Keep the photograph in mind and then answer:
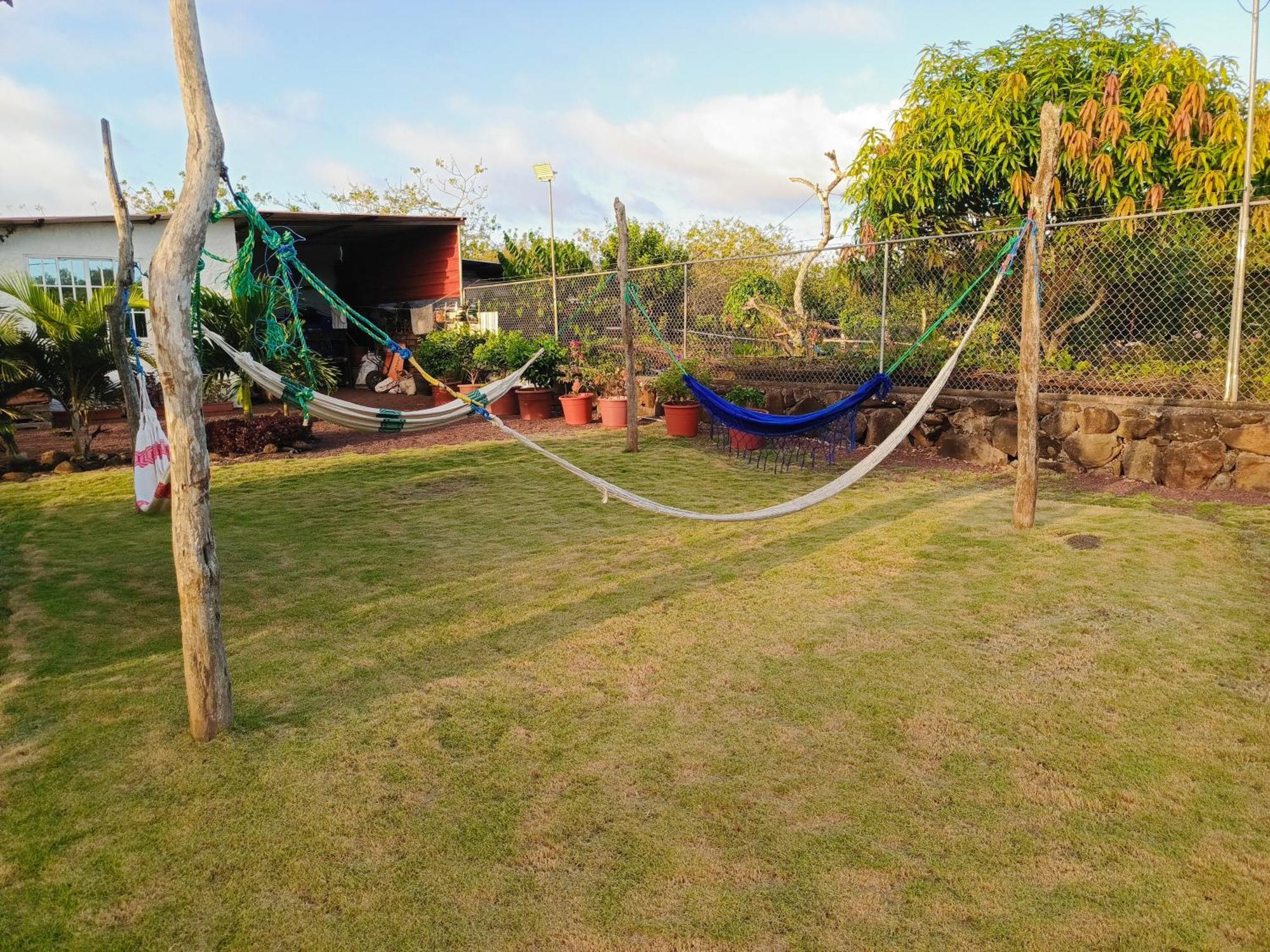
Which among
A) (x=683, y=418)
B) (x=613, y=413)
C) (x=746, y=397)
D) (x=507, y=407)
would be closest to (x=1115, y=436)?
(x=746, y=397)

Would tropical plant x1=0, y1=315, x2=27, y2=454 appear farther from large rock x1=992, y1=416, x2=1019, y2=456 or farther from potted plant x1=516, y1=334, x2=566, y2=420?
large rock x1=992, y1=416, x2=1019, y2=456

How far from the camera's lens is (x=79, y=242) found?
1077 centimetres

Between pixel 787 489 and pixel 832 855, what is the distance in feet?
13.1

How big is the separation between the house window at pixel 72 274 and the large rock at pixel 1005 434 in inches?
376

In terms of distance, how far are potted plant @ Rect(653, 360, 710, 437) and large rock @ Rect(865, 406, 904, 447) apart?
1.58m

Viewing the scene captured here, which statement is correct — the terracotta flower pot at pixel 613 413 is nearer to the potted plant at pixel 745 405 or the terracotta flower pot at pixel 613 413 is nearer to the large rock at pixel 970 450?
the potted plant at pixel 745 405

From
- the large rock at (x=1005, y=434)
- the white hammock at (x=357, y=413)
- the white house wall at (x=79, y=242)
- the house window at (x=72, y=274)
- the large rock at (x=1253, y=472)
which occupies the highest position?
the white house wall at (x=79, y=242)

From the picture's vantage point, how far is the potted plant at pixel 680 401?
26.3ft

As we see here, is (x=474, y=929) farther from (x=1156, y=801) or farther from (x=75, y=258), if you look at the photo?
(x=75, y=258)

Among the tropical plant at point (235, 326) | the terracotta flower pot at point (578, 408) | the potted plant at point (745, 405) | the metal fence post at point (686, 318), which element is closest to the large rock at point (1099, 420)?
the potted plant at point (745, 405)

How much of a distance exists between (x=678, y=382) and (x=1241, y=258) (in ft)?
14.4

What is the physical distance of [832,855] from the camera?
6.55 feet

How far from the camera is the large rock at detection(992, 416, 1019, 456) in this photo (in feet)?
20.8

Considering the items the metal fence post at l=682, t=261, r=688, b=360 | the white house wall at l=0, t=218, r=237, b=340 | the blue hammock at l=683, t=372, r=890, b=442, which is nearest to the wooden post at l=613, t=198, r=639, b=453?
the blue hammock at l=683, t=372, r=890, b=442
